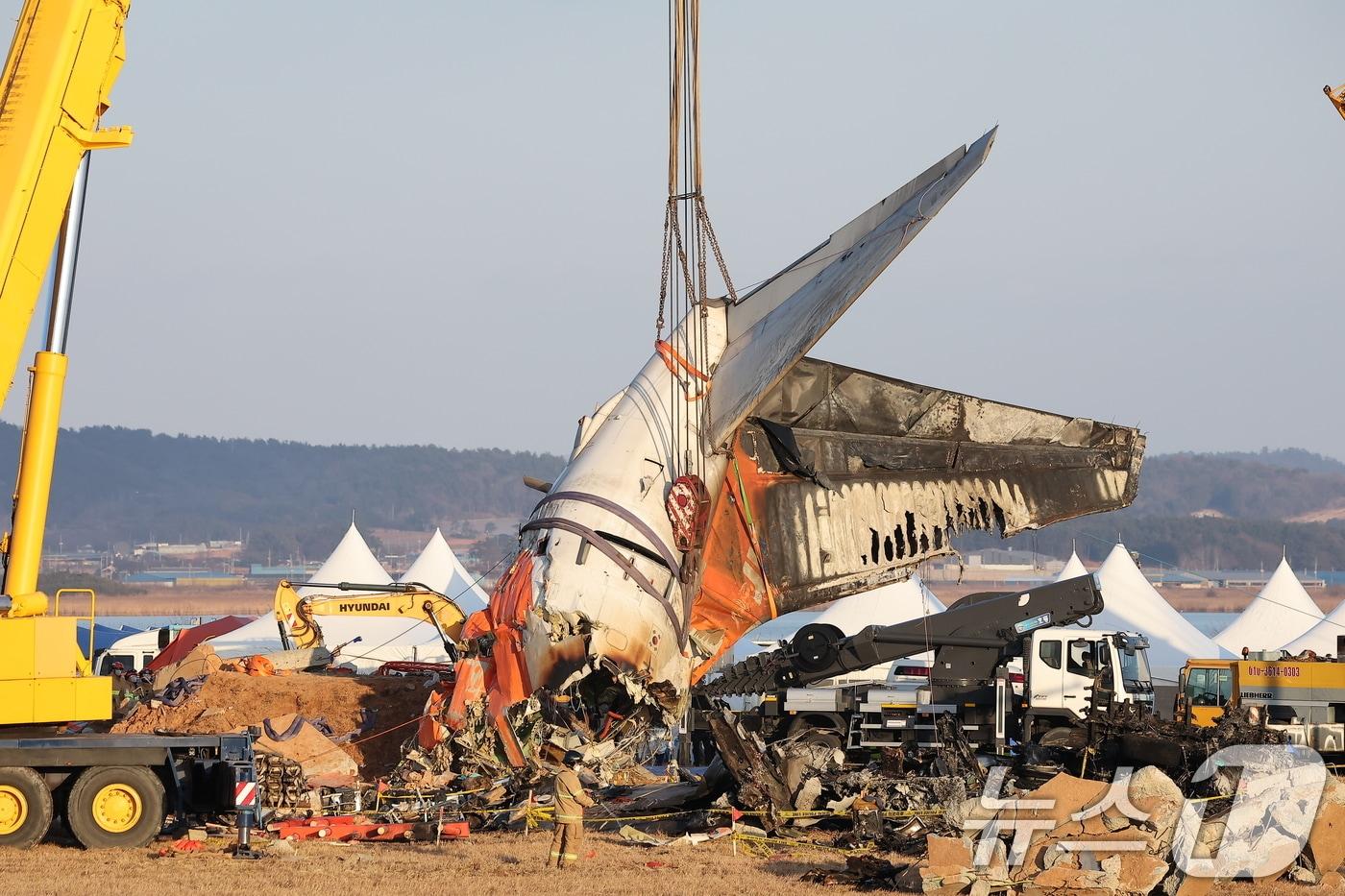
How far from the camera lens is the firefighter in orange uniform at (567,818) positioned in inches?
591

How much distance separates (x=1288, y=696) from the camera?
24.3m

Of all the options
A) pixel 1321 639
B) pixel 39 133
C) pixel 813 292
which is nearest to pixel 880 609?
pixel 1321 639

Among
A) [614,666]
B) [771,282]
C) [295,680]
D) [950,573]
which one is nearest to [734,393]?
[771,282]

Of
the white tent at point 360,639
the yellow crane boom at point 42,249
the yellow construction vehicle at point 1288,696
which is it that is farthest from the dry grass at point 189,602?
the yellow crane boom at point 42,249

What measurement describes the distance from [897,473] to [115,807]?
453 inches

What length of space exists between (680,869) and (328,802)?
5687 millimetres

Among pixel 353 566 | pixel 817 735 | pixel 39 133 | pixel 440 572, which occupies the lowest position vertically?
pixel 817 735

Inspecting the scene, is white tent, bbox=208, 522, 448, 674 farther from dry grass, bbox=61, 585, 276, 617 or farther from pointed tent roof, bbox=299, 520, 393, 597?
dry grass, bbox=61, 585, 276, 617

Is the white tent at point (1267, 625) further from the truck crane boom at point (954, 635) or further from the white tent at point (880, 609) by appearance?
the truck crane boom at point (954, 635)

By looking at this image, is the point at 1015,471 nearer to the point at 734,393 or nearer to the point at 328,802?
the point at 734,393

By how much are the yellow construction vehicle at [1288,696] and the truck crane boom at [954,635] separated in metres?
2.35

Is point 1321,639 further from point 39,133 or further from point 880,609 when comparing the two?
point 39,133

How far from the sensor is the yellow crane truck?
613 inches

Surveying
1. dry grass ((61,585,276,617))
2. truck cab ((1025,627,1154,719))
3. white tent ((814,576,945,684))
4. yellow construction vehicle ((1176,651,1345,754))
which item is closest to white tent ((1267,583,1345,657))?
white tent ((814,576,945,684))
